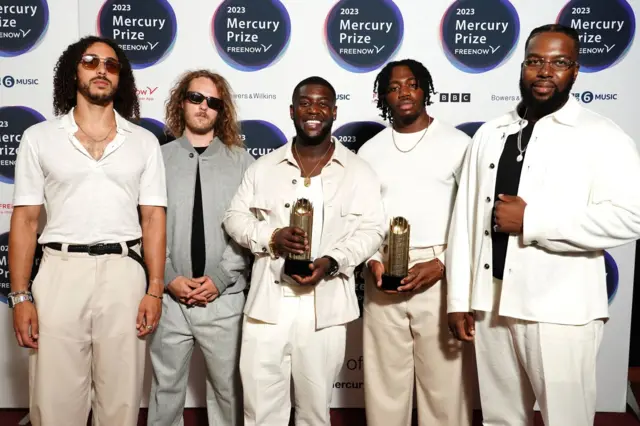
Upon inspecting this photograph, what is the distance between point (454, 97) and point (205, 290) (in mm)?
1934

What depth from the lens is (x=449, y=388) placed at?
2850 millimetres

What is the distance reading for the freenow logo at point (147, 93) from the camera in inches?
146

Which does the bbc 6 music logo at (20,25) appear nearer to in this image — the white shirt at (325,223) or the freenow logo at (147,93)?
the freenow logo at (147,93)

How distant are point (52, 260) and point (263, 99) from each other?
5.58 ft

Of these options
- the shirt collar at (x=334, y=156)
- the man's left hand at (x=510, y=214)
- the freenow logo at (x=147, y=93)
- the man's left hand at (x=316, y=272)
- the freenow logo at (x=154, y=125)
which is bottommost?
the man's left hand at (x=316, y=272)

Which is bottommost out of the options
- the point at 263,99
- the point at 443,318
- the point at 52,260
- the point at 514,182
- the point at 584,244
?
the point at 443,318

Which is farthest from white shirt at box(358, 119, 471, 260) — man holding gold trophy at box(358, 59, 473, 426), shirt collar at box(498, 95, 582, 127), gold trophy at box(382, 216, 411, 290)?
shirt collar at box(498, 95, 582, 127)

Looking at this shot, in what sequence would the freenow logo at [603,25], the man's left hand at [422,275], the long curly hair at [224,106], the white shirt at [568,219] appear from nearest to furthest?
the white shirt at [568,219], the man's left hand at [422,275], the long curly hair at [224,106], the freenow logo at [603,25]

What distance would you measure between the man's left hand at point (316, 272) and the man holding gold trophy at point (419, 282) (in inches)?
14.3

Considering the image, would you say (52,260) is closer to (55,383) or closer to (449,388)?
(55,383)

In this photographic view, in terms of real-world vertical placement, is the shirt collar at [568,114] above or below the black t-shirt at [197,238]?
above

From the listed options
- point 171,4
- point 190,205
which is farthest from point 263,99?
point 190,205

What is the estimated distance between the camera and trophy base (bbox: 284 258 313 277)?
2.47m

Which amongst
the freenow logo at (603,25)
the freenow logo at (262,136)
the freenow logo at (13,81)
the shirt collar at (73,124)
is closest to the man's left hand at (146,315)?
the shirt collar at (73,124)
